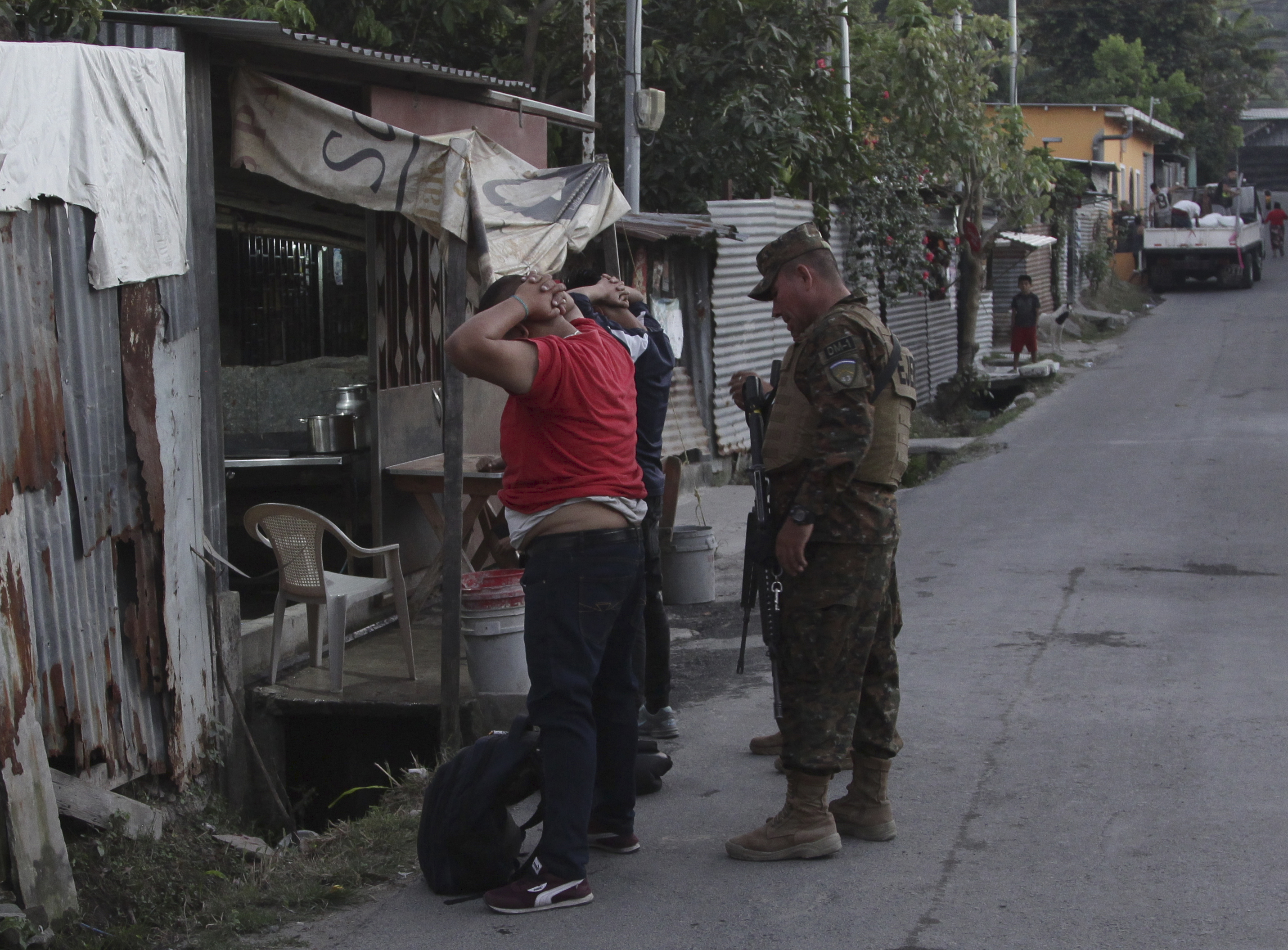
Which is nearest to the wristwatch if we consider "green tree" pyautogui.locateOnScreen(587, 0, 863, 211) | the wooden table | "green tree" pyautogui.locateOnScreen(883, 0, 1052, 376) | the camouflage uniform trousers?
the camouflage uniform trousers

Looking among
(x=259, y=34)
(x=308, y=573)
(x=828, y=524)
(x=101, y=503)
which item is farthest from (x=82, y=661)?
(x=828, y=524)

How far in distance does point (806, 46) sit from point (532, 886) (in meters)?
12.1

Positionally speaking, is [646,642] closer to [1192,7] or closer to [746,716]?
[746,716]

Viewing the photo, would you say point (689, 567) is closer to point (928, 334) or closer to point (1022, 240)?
point (928, 334)

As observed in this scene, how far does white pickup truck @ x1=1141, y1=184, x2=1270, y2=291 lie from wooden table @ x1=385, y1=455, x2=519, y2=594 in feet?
92.1

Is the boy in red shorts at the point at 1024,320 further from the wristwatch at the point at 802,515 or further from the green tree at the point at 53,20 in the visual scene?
the wristwatch at the point at 802,515

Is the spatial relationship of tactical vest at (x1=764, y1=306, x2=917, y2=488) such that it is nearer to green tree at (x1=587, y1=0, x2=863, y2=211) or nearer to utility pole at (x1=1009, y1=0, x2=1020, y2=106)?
green tree at (x1=587, y1=0, x2=863, y2=211)

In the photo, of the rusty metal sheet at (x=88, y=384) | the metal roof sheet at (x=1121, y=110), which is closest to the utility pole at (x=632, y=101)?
the rusty metal sheet at (x=88, y=384)

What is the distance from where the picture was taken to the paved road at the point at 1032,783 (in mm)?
3697

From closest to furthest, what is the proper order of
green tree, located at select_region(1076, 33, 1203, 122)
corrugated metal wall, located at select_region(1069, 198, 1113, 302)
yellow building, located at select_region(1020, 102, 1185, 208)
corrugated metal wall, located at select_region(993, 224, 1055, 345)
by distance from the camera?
corrugated metal wall, located at select_region(993, 224, 1055, 345)
corrugated metal wall, located at select_region(1069, 198, 1113, 302)
yellow building, located at select_region(1020, 102, 1185, 208)
green tree, located at select_region(1076, 33, 1203, 122)

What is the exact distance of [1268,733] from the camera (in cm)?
521

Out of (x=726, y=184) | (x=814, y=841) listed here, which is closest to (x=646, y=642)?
(x=814, y=841)

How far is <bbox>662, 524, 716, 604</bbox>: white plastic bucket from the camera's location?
Result: 26.3 ft

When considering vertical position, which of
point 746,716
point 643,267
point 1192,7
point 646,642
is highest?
point 1192,7
